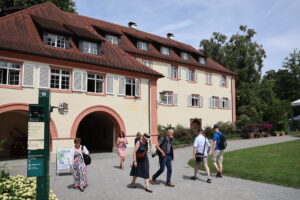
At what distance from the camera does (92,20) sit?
2639cm

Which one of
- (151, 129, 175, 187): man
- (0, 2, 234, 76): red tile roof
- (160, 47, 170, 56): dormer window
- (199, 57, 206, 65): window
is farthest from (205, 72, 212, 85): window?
(151, 129, 175, 187): man

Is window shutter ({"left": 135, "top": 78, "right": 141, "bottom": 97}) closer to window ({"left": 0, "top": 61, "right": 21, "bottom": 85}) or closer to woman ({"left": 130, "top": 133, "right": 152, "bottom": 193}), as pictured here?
window ({"left": 0, "top": 61, "right": 21, "bottom": 85})

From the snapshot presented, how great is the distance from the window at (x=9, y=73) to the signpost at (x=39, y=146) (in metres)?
10.0

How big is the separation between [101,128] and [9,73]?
950cm

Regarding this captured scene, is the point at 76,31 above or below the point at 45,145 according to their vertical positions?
above

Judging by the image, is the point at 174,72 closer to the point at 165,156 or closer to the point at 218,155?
the point at 218,155

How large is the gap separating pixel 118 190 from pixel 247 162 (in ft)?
24.5

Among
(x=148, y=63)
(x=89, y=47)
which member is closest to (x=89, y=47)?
(x=89, y=47)

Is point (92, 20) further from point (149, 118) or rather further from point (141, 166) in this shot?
point (141, 166)

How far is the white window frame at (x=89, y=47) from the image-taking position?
17.5 metres

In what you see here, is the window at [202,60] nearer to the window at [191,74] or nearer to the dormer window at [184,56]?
the dormer window at [184,56]

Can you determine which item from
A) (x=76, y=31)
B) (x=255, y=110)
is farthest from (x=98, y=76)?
(x=255, y=110)

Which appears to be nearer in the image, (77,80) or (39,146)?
(39,146)

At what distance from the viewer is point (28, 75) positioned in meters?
14.1
